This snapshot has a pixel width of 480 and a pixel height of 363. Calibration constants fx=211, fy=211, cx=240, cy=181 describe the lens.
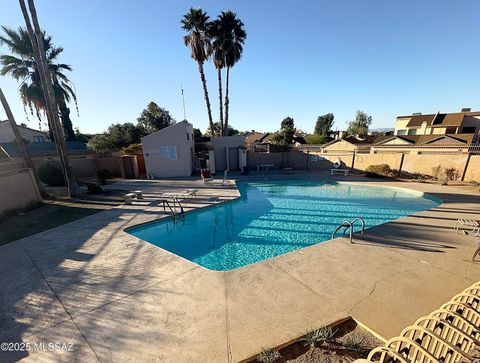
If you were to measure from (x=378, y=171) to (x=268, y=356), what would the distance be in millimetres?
18371

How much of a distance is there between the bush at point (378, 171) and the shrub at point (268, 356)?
1800 cm

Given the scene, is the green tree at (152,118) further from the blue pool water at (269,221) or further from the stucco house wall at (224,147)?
the blue pool water at (269,221)

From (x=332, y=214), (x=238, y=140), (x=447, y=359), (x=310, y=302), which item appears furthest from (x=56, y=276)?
(x=238, y=140)

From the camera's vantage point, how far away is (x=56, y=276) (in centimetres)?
514

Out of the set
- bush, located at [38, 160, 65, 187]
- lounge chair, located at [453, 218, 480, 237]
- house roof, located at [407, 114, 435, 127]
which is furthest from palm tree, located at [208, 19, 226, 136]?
house roof, located at [407, 114, 435, 127]

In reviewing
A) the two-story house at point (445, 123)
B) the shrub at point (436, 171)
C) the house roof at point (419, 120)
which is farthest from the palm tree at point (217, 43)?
the house roof at point (419, 120)

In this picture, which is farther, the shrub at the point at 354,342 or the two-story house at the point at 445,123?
the two-story house at the point at 445,123

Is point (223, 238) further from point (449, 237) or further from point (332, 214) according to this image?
point (449, 237)

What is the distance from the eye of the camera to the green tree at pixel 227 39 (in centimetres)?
2103

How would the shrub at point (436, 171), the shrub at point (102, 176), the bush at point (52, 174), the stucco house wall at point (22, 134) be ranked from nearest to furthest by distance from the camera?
the shrub at point (436, 171)
the bush at point (52, 174)
the shrub at point (102, 176)
the stucco house wall at point (22, 134)

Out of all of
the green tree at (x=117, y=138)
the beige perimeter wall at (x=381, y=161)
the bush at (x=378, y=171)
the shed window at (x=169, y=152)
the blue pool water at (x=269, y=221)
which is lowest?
the blue pool water at (x=269, y=221)

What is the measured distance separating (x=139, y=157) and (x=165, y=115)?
24.8 meters

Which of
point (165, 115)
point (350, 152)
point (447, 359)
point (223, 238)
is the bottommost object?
point (223, 238)

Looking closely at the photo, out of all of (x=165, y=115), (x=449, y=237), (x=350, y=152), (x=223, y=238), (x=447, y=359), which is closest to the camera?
(x=447, y=359)
